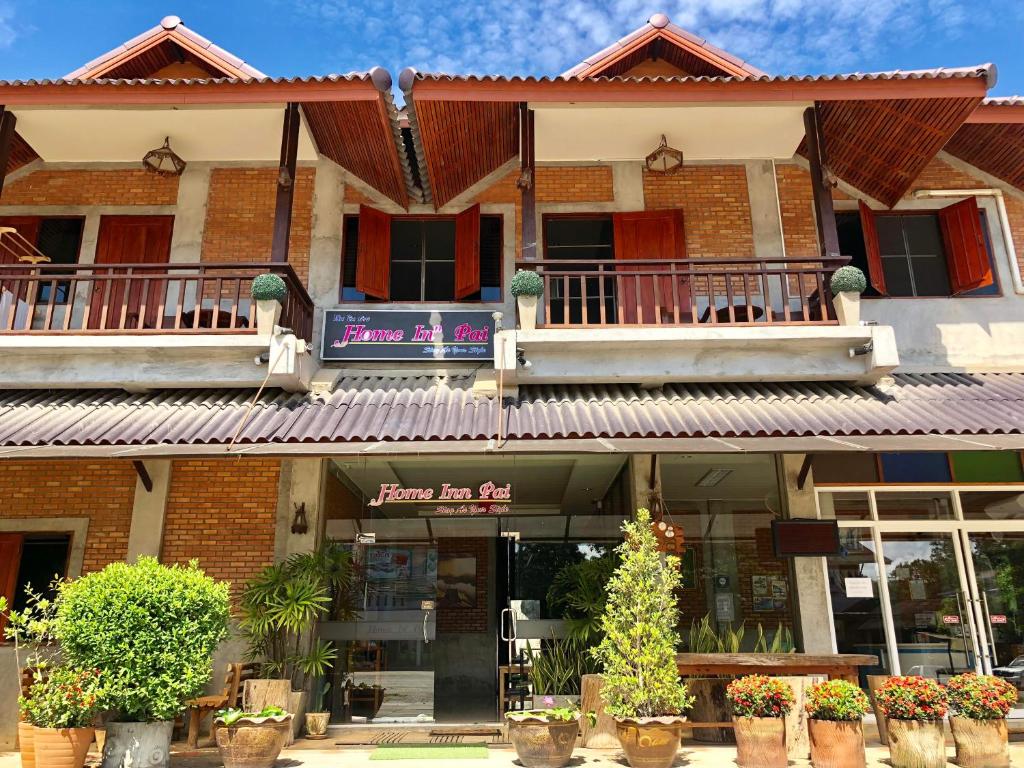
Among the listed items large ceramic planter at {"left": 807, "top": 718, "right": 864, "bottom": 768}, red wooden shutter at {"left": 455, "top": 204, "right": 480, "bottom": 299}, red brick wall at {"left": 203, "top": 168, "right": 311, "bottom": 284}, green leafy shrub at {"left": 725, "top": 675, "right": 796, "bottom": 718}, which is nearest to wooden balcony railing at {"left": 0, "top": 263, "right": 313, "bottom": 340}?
red brick wall at {"left": 203, "top": 168, "right": 311, "bottom": 284}

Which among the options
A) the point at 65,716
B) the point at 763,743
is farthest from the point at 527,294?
the point at 65,716

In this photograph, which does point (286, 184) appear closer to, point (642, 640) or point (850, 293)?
point (642, 640)

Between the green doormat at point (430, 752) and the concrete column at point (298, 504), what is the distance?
248cm

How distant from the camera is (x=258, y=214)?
1036 centimetres

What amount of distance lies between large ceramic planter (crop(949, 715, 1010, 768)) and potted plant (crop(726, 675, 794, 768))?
4.77 ft

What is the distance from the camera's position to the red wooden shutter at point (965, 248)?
32.3 feet

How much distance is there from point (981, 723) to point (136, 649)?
22.3ft

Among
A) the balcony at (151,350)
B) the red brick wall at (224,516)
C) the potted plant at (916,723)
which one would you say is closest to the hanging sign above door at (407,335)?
the balcony at (151,350)

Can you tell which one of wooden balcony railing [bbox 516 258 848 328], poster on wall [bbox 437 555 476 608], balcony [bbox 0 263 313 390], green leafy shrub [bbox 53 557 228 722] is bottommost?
green leafy shrub [bbox 53 557 228 722]

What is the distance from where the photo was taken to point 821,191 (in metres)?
9.12

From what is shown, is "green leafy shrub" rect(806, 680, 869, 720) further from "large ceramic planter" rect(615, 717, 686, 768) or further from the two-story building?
the two-story building

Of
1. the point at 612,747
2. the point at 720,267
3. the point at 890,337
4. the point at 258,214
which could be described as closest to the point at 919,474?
the point at 890,337

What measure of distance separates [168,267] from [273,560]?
3.55 m

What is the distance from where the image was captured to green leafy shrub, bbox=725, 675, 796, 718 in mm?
6402
